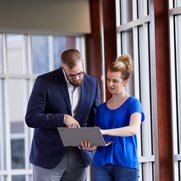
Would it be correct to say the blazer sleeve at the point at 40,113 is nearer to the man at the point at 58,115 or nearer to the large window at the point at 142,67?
the man at the point at 58,115

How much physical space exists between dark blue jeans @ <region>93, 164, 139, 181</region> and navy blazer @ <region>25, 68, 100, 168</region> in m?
0.33

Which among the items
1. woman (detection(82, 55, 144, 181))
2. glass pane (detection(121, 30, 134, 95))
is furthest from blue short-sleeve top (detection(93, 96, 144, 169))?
glass pane (detection(121, 30, 134, 95))

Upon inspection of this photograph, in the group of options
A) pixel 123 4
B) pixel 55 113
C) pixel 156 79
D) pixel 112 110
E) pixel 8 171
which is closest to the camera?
pixel 112 110

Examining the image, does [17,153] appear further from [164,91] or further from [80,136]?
[80,136]

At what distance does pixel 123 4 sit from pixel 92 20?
884 mm

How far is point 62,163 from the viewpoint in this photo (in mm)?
3410

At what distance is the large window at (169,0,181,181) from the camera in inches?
171

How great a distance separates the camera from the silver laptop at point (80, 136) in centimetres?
302

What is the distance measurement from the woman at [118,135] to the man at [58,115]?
256mm

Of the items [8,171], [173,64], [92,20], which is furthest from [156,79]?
[8,171]

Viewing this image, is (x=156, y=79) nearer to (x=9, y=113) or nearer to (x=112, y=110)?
(x=112, y=110)

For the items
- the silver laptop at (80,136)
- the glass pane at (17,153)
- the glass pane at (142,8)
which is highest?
the glass pane at (142,8)

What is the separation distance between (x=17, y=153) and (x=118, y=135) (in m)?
3.15

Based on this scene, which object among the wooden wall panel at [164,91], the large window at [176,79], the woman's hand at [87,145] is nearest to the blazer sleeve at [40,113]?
the woman's hand at [87,145]
